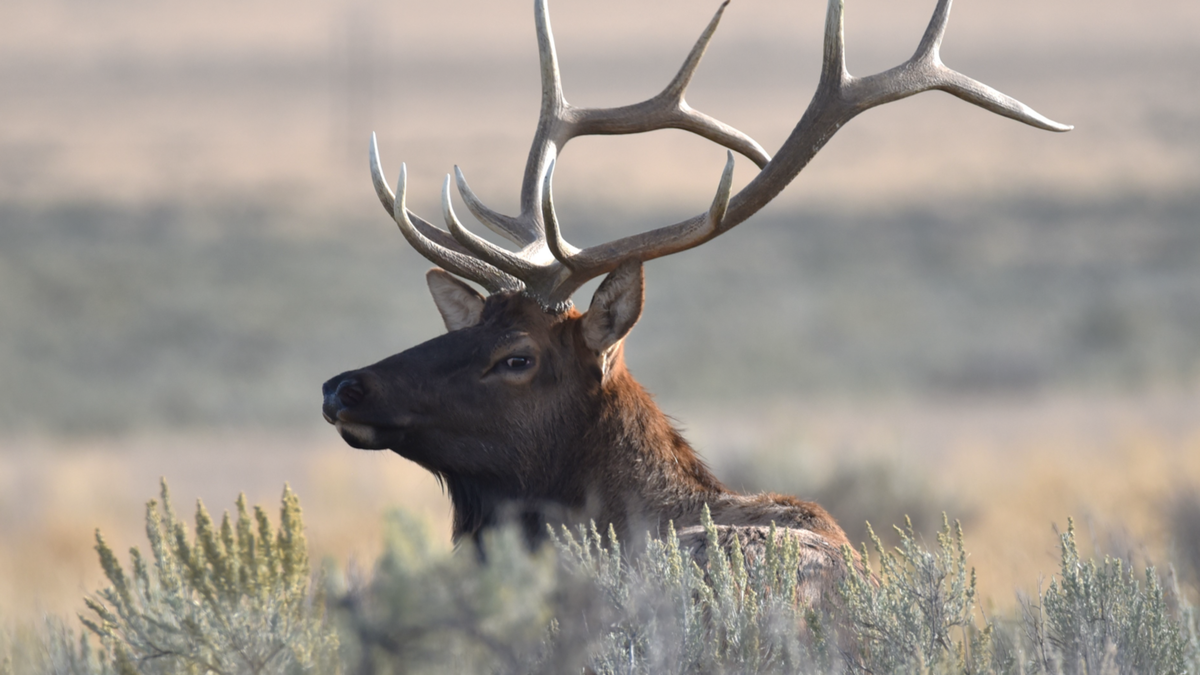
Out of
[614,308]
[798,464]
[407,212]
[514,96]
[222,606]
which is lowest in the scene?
[222,606]

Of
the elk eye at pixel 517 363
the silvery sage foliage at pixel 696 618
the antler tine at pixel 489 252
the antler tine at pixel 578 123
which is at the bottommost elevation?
the silvery sage foliage at pixel 696 618

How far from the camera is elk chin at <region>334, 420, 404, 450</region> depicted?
438 centimetres

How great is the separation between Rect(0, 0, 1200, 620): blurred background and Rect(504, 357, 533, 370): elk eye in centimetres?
161

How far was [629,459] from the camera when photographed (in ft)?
Answer: 15.2

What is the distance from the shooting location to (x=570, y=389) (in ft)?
15.4

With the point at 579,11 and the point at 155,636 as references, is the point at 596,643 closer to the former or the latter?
the point at 155,636

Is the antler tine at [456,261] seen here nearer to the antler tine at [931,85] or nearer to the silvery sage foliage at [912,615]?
the antler tine at [931,85]

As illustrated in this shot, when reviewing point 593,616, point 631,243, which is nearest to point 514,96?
point 631,243

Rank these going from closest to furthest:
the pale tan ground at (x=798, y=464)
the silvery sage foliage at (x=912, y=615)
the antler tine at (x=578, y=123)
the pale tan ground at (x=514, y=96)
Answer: the silvery sage foliage at (x=912, y=615) < the antler tine at (x=578, y=123) < the pale tan ground at (x=798, y=464) < the pale tan ground at (x=514, y=96)

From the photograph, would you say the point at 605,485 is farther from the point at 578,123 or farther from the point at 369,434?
the point at 578,123

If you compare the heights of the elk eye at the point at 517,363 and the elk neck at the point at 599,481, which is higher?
the elk eye at the point at 517,363

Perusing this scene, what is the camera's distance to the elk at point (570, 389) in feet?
14.8

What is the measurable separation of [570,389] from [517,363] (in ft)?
0.70

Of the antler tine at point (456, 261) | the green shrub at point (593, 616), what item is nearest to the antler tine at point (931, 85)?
the antler tine at point (456, 261)
